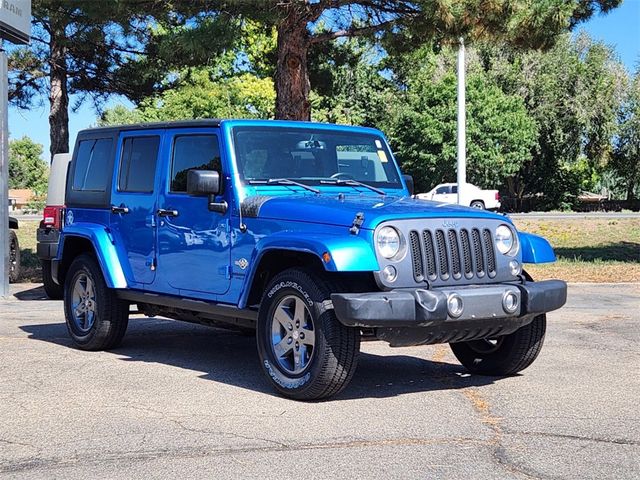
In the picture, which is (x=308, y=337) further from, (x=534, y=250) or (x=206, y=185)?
(x=534, y=250)

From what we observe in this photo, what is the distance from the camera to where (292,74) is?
669 inches

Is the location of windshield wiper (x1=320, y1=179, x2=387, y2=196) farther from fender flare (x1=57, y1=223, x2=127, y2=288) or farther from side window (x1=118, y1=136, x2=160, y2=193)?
fender flare (x1=57, y1=223, x2=127, y2=288)

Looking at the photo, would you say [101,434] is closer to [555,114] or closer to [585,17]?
[585,17]

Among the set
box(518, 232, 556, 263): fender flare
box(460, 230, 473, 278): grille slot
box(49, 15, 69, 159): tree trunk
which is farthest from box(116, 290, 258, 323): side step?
box(49, 15, 69, 159): tree trunk

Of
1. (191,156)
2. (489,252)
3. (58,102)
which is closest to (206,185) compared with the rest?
(191,156)

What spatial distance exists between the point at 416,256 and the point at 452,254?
1.02ft

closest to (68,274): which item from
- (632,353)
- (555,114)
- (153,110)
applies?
(632,353)

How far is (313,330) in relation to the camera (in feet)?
21.5

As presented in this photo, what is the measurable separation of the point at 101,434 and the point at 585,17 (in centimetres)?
1619

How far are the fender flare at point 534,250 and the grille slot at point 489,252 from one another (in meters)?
0.34

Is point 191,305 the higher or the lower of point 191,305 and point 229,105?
the lower

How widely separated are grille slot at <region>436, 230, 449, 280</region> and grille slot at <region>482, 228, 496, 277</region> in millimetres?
396

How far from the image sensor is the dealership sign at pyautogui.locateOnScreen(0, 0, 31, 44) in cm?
1420

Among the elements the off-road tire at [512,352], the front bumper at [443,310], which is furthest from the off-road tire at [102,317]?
the front bumper at [443,310]
